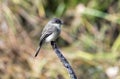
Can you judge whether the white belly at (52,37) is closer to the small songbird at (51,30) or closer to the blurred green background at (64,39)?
the small songbird at (51,30)

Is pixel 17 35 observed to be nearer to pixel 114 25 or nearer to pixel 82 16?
pixel 82 16

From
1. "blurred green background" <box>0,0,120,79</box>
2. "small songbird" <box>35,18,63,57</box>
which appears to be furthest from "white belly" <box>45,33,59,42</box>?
"blurred green background" <box>0,0,120,79</box>

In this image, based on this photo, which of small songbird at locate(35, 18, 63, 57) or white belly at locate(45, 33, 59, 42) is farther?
small songbird at locate(35, 18, 63, 57)

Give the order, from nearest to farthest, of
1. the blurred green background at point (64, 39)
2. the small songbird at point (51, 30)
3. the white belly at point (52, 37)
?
the white belly at point (52, 37)
the small songbird at point (51, 30)
the blurred green background at point (64, 39)

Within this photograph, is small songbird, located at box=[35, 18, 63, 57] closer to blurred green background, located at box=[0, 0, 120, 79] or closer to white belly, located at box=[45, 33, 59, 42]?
white belly, located at box=[45, 33, 59, 42]

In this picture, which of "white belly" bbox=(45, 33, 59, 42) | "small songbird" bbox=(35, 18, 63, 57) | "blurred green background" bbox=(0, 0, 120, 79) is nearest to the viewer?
"white belly" bbox=(45, 33, 59, 42)

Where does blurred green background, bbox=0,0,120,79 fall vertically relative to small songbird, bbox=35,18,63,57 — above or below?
below

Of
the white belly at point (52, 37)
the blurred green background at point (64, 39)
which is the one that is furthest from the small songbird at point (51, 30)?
the blurred green background at point (64, 39)

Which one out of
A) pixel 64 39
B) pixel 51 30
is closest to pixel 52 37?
pixel 51 30

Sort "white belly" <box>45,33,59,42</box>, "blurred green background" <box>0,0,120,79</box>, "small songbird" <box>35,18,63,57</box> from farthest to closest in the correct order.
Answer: "blurred green background" <box>0,0,120,79</box> → "small songbird" <box>35,18,63,57</box> → "white belly" <box>45,33,59,42</box>
